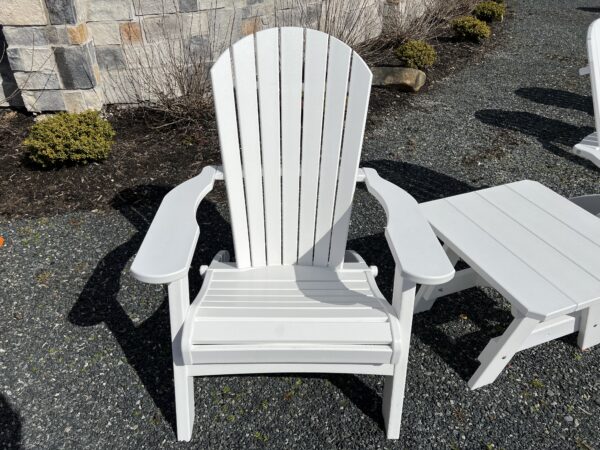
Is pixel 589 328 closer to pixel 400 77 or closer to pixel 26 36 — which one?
pixel 400 77

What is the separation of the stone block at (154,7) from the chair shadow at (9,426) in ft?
9.81

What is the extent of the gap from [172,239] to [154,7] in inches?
115

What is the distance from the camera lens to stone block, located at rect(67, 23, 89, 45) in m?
3.32

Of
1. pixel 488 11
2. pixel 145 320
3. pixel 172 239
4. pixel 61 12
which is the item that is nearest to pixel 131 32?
pixel 61 12

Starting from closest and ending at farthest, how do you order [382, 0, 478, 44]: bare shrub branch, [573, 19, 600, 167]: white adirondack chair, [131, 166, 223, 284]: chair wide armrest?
1. [131, 166, 223, 284]: chair wide armrest
2. [573, 19, 600, 167]: white adirondack chair
3. [382, 0, 478, 44]: bare shrub branch

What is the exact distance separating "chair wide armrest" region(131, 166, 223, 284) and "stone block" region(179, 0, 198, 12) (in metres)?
2.53

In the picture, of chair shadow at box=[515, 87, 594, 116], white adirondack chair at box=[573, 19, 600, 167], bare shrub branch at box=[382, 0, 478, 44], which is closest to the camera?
white adirondack chair at box=[573, 19, 600, 167]

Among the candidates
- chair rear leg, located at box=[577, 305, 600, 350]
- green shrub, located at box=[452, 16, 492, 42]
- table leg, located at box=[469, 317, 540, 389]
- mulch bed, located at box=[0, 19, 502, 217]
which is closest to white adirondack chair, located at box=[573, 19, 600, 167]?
chair rear leg, located at box=[577, 305, 600, 350]

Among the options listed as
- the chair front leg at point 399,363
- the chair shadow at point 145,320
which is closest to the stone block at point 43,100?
the chair shadow at point 145,320

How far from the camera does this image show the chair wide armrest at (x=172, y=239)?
4.31 feet

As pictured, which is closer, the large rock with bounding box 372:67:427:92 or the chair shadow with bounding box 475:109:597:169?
the chair shadow with bounding box 475:109:597:169

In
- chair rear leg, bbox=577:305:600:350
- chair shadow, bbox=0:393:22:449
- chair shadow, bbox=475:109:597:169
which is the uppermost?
Answer: chair rear leg, bbox=577:305:600:350

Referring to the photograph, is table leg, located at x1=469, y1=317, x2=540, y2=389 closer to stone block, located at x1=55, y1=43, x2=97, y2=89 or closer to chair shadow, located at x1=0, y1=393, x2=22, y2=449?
chair shadow, located at x1=0, y1=393, x2=22, y2=449

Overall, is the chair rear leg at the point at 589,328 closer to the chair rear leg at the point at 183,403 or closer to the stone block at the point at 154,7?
the chair rear leg at the point at 183,403
